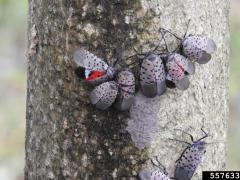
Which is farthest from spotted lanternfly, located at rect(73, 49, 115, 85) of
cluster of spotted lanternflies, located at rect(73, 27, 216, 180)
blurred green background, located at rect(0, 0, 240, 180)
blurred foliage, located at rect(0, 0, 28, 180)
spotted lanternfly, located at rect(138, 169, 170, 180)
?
blurred foliage, located at rect(0, 0, 28, 180)

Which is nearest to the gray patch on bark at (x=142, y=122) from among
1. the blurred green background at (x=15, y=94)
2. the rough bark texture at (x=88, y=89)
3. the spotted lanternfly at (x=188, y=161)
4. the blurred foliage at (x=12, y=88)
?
the rough bark texture at (x=88, y=89)

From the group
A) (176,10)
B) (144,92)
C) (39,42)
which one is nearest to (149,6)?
(176,10)

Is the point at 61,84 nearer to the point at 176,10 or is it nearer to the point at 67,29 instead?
the point at 67,29

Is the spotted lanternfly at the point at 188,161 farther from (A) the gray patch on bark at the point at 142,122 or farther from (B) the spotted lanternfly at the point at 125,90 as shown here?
(B) the spotted lanternfly at the point at 125,90

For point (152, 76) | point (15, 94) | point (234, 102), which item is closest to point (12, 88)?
point (15, 94)

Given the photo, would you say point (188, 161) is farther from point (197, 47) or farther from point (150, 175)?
point (197, 47)

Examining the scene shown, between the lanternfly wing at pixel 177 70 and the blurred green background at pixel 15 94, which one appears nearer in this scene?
the lanternfly wing at pixel 177 70
